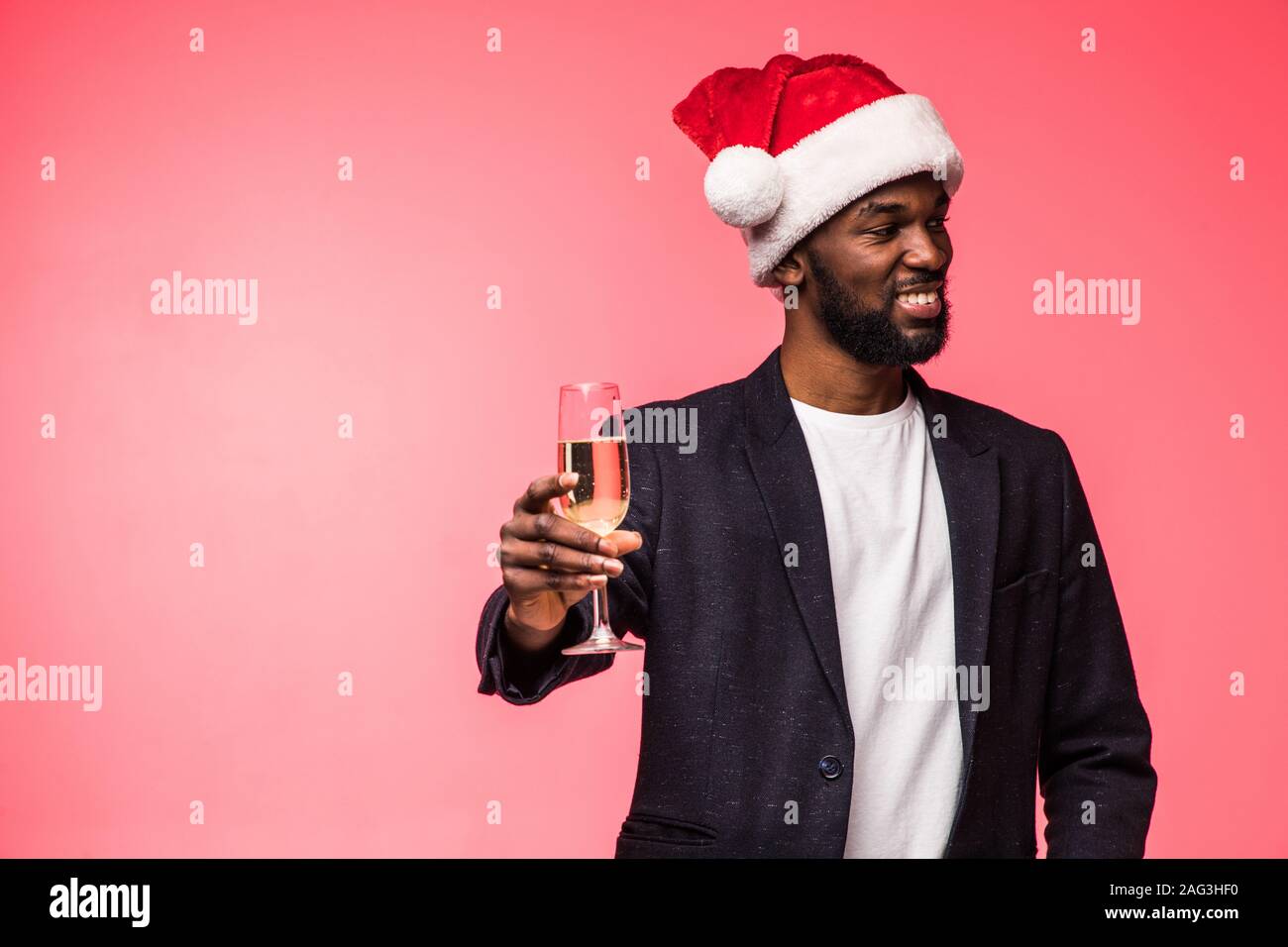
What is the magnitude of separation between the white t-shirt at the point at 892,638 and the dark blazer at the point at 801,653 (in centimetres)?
4

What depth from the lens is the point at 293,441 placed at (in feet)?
12.3

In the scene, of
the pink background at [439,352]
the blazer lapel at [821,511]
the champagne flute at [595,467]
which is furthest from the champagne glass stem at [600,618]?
the pink background at [439,352]

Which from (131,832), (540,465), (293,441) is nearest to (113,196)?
(293,441)

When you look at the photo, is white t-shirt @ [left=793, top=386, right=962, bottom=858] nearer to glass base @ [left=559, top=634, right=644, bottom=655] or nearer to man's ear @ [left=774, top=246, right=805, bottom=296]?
man's ear @ [left=774, top=246, right=805, bottom=296]

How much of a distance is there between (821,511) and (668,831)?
1.74ft

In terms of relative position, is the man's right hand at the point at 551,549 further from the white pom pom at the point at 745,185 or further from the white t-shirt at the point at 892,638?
the white pom pom at the point at 745,185

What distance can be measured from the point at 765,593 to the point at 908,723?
0.94ft

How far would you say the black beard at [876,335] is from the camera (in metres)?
2.25

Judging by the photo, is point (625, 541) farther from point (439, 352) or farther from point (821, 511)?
point (439, 352)

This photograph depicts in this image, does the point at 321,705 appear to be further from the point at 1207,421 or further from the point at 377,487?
the point at 1207,421

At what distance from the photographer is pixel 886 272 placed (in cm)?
227

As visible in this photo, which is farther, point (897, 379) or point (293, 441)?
point (293, 441)

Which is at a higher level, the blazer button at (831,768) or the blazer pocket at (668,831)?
the blazer button at (831,768)

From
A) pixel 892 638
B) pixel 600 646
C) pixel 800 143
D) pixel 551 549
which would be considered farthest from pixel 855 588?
pixel 800 143
